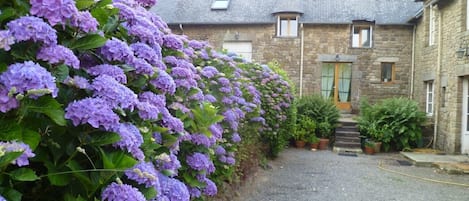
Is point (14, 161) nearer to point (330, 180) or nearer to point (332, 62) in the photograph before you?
point (330, 180)

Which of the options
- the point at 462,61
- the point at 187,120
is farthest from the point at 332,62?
the point at 187,120

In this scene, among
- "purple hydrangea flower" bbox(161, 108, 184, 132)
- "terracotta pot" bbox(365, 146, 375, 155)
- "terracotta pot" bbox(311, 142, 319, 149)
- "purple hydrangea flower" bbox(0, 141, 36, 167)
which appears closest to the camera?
"purple hydrangea flower" bbox(0, 141, 36, 167)

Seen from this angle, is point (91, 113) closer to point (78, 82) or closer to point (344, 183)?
point (78, 82)

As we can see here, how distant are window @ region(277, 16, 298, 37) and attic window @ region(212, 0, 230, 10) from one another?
2.61 meters

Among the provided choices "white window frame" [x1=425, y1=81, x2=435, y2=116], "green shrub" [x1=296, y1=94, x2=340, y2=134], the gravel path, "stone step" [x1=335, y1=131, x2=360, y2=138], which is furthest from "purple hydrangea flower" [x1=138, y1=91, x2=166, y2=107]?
"white window frame" [x1=425, y1=81, x2=435, y2=116]

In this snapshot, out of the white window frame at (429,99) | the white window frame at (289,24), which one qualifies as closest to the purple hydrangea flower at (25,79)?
the white window frame at (429,99)

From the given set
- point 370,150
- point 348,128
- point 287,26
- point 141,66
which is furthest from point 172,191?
point 287,26

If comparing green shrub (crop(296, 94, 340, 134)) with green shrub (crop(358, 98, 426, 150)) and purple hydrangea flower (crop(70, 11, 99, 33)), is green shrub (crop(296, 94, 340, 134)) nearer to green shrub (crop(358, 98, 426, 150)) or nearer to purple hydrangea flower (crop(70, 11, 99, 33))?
green shrub (crop(358, 98, 426, 150))

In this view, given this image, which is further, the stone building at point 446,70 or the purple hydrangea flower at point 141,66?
the stone building at point 446,70

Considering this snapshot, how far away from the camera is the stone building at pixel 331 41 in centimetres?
1798

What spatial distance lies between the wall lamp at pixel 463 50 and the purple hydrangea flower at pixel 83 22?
11587mm

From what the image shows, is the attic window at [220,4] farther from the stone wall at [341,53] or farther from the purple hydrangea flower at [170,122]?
the purple hydrangea flower at [170,122]

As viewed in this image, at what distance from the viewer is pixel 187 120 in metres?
2.88

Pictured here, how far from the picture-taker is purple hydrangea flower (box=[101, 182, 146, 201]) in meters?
1.52
